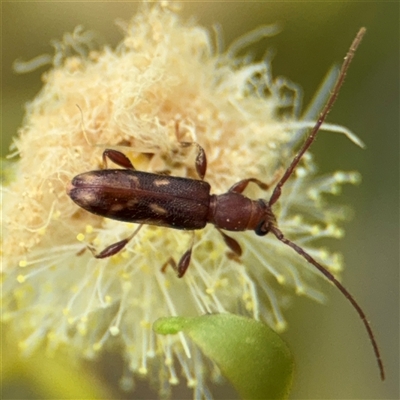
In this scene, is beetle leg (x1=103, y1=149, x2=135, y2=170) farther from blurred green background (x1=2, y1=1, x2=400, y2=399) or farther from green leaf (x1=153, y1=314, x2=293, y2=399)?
blurred green background (x1=2, y1=1, x2=400, y2=399)

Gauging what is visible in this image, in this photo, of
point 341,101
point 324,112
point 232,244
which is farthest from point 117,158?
point 341,101

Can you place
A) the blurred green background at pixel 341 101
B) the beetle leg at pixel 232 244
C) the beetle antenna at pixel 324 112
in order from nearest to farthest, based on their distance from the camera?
the beetle antenna at pixel 324 112 < the beetle leg at pixel 232 244 < the blurred green background at pixel 341 101

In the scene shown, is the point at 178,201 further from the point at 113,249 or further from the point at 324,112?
the point at 324,112

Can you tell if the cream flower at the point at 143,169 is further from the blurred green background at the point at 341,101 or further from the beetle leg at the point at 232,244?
the blurred green background at the point at 341,101

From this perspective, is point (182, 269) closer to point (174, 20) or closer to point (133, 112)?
point (133, 112)

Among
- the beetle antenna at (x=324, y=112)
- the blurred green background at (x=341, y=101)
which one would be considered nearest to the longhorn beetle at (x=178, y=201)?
Result: the beetle antenna at (x=324, y=112)

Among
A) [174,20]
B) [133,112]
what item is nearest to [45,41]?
[174,20]
